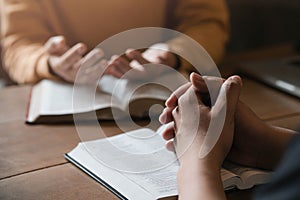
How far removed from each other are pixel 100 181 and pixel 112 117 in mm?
309

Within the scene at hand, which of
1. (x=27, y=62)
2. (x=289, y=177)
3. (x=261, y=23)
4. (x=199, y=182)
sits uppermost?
(x=289, y=177)

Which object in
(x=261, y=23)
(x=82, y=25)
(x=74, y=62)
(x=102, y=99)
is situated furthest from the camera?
(x=261, y=23)

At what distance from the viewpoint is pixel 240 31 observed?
221cm

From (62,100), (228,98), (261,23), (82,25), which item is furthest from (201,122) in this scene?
(261,23)

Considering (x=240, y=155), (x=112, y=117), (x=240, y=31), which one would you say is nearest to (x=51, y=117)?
(x=112, y=117)

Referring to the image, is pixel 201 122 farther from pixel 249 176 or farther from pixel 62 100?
pixel 62 100

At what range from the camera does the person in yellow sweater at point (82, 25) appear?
4.98ft

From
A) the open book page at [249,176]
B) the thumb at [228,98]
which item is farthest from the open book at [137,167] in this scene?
the thumb at [228,98]

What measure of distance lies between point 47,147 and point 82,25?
0.68 metres

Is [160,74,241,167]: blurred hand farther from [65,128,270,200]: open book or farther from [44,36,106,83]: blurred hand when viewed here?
[44,36,106,83]: blurred hand

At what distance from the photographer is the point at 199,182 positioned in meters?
0.83

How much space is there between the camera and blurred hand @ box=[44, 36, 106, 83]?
1344 millimetres

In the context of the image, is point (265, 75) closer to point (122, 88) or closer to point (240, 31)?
point (122, 88)

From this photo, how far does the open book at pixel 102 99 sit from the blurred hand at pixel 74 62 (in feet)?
0.09
